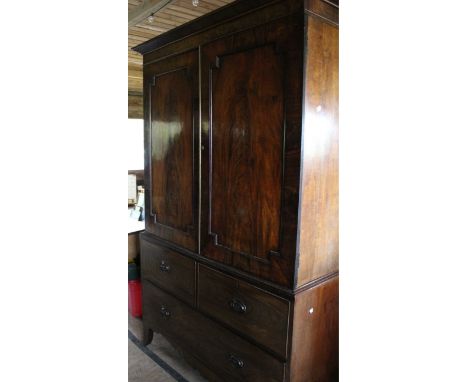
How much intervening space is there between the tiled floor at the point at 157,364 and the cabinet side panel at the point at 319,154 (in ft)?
3.21

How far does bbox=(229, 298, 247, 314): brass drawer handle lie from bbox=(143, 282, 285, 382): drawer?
0.11m

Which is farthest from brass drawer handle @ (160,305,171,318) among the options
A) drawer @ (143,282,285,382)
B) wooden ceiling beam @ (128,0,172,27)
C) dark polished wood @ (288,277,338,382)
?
wooden ceiling beam @ (128,0,172,27)

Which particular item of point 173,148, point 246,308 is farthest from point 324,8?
point 246,308

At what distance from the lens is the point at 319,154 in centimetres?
105

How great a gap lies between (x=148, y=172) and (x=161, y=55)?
0.56m

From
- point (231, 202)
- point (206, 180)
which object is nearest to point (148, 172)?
point (206, 180)

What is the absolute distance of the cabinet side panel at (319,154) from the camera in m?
0.98

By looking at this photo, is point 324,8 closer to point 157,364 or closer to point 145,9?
point 145,9

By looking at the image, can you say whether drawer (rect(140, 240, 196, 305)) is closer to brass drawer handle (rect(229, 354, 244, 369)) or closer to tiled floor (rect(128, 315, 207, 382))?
brass drawer handle (rect(229, 354, 244, 369))

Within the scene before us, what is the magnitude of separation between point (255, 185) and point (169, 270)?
0.71m

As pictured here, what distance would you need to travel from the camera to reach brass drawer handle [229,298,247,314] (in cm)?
120

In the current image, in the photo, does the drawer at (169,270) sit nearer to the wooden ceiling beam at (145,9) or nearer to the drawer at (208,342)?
the drawer at (208,342)
